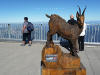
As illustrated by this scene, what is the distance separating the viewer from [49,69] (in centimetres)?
304

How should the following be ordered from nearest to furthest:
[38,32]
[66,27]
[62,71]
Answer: [62,71] → [66,27] → [38,32]

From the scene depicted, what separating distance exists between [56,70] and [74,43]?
72 cm

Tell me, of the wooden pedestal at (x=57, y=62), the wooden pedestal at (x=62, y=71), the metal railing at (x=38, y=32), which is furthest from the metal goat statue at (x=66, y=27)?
Result: the metal railing at (x=38, y=32)

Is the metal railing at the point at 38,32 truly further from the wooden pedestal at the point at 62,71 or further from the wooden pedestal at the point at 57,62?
the wooden pedestal at the point at 62,71

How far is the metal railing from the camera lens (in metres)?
8.41

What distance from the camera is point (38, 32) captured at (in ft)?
30.2

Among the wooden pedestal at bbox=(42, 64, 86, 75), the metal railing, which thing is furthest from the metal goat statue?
the metal railing

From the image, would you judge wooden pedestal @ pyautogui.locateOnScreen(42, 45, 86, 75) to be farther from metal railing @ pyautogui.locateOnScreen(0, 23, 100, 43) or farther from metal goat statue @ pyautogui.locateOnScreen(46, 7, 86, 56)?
metal railing @ pyautogui.locateOnScreen(0, 23, 100, 43)

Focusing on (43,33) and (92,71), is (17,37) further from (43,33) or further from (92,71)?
(92,71)

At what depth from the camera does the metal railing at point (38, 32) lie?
8.41 metres

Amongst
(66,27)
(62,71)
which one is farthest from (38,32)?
(62,71)

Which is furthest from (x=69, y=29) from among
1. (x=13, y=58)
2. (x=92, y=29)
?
(x=92, y=29)

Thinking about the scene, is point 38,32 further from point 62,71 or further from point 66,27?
point 62,71

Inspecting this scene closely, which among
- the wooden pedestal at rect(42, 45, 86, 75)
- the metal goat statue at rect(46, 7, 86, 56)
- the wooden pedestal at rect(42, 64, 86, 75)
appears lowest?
the wooden pedestal at rect(42, 64, 86, 75)
